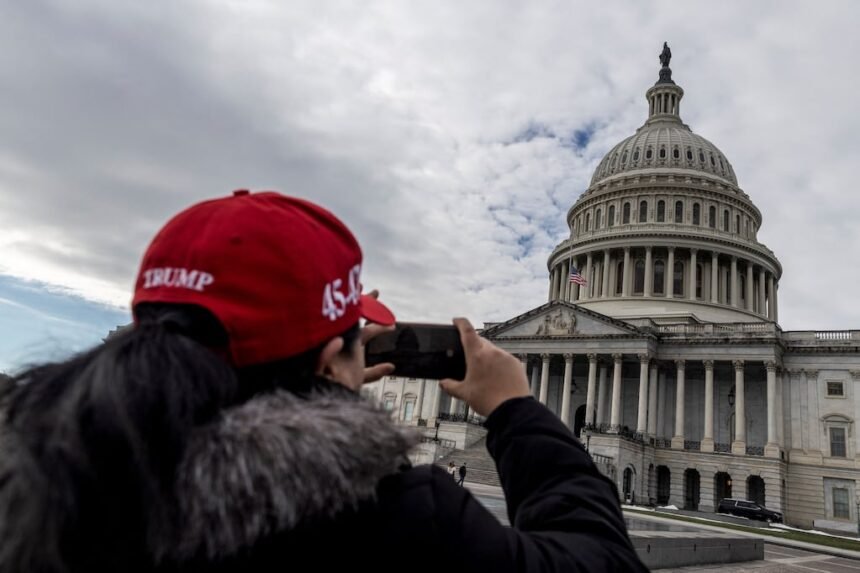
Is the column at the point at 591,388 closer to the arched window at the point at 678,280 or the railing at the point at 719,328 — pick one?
the railing at the point at 719,328

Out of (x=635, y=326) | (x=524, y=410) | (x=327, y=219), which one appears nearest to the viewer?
(x=327, y=219)

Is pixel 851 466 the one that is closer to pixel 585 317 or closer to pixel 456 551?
pixel 585 317

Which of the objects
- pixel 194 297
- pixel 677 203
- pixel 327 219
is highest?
pixel 677 203

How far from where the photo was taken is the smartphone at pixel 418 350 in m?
2.22

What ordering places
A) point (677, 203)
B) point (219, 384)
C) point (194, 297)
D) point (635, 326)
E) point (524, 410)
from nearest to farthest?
point (219, 384), point (194, 297), point (524, 410), point (635, 326), point (677, 203)

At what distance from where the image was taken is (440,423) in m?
57.7

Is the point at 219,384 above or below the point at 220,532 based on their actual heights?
above

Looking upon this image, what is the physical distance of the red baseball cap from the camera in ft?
5.26

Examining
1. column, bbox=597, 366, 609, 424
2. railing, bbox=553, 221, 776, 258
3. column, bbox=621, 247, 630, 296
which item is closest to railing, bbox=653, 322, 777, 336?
column, bbox=597, 366, 609, 424

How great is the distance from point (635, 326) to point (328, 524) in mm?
56293

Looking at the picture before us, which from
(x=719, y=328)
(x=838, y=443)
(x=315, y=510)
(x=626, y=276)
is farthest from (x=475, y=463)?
(x=315, y=510)

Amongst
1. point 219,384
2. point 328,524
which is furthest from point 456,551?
point 219,384

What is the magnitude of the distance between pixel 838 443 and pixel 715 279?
22.2m

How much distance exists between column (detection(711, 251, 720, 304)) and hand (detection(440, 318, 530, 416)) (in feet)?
227
